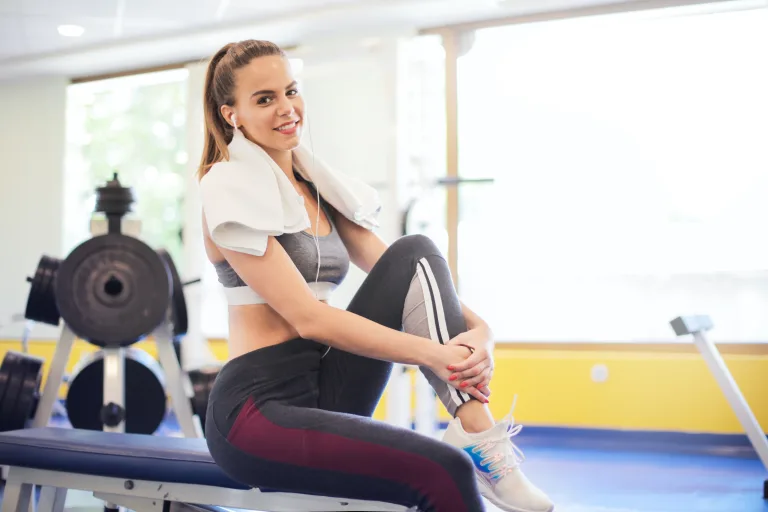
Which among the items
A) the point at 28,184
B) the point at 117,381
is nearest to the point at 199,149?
the point at 28,184

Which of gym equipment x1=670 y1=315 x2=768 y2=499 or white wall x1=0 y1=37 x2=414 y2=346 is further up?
white wall x1=0 y1=37 x2=414 y2=346

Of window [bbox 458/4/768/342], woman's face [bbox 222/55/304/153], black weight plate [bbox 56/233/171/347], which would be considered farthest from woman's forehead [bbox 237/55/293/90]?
window [bbox 458/4/768/342]

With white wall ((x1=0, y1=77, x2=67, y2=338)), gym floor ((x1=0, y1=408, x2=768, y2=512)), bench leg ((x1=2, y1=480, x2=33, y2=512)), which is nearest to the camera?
bench leg ((x1=2, y1=480, x2=33, y2=512))

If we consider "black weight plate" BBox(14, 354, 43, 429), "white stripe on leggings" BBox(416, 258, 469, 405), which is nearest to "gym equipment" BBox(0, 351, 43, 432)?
"black weight plate" BBox(14, 354, 43, 429)

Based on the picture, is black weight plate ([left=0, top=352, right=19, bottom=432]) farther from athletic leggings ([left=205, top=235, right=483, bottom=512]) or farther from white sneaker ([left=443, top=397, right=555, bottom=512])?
white sneaker ([left=443, top=397, right=555, bottom=512])

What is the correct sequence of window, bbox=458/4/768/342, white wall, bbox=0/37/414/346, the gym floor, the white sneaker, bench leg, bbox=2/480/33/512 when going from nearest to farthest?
the white sneaker, bench leg, bbox=2/480/33/512, the gym floor, window, bbox=458/4/768/342, white wall, bbox=0/37/414/346

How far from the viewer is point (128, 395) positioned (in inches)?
122

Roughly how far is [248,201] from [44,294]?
78.8 inches

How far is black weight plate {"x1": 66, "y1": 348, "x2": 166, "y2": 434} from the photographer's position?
10.1 ft

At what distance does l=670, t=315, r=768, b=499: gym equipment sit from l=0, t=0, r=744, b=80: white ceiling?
203cm

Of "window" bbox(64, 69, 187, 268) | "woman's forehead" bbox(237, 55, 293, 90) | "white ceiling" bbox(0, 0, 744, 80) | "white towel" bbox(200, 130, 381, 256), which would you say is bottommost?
"white towel" bbox(200, 130, 381, 256)

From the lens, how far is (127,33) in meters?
4.74

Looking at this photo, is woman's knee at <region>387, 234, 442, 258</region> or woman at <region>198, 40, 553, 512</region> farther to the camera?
woman's knee at <region>387, 234, 442, 258</region>

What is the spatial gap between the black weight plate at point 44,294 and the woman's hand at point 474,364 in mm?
2182
